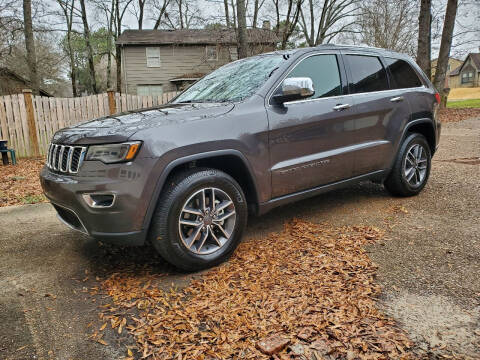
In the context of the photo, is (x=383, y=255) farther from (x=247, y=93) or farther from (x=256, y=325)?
(x=247, y=93)

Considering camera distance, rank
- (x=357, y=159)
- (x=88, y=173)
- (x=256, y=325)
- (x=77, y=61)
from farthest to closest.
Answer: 1. (x=77, y=61)
2. (x=357, y=159)
3. (x=88, y=173)
4. (x=256, y=325)

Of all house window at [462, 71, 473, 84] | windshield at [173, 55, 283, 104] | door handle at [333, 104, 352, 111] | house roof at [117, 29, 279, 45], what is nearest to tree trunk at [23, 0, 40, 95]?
house roof at [117, 29, 279, 45]

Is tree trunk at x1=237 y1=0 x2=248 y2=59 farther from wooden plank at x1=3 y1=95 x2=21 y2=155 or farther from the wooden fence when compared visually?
wooden plank at x1=3 y1=95 x2=21 y2=155

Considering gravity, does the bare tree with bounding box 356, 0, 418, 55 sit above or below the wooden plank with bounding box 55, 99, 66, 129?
above

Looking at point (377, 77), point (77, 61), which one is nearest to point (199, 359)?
point (377, 77)

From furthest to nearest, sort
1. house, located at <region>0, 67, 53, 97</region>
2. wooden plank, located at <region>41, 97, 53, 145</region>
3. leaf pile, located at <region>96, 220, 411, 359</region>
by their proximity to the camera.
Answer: house, located at <region>0, 67, 53, 97</region> → wooden plank, located at <region>41, 97, 53, 145</region> → leaf pile, located at <region>96, 220, 411, 359</region>

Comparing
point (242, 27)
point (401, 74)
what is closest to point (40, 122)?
point (242, 27)

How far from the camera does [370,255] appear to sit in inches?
125

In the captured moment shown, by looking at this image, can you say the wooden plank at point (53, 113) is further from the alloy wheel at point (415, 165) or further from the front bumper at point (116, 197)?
the alloy wheel at point (415, 165)

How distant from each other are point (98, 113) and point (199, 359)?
9.16m

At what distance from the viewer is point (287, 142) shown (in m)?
3.35

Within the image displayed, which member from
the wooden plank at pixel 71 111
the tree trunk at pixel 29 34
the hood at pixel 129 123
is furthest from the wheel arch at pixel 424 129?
the tree trunk at pixel 29 34

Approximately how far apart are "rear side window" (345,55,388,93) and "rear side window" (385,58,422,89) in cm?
16

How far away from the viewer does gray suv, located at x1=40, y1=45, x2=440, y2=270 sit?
265 cm
